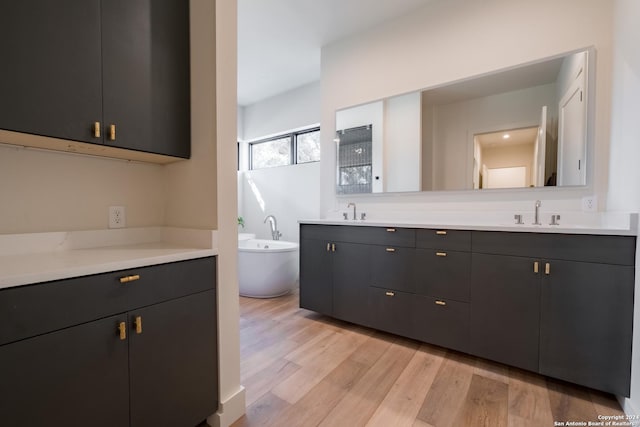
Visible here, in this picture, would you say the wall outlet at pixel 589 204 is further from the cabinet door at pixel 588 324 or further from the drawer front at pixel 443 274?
the drawer front at pixel 443 274

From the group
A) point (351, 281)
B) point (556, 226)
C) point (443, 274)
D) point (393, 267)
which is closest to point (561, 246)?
point (556, 226)

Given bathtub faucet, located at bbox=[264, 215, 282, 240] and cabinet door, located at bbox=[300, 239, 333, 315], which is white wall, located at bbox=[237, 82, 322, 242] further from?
cabinet door, located at bbox=[300, 239, 333, 315]

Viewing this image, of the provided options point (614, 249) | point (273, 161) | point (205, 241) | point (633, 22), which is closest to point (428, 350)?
point (614, 249)

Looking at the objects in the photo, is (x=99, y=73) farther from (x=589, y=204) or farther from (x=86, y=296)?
(x=589, y=204)

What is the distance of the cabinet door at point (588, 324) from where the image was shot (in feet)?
4.79

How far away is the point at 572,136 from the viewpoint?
193 cm

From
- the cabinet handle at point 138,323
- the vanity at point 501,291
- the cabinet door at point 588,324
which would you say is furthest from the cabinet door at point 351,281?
the cabinet handle at point 138,323

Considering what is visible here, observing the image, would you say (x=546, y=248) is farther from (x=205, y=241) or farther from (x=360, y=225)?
(x=205, y=241)

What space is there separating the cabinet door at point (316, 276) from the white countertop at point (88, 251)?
131 cm

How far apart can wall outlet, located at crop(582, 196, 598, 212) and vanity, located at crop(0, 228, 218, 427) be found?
7.65ft

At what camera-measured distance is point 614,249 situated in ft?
4.83

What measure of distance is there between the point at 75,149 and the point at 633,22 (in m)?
2.85

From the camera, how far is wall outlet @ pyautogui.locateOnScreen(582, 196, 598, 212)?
1843mm

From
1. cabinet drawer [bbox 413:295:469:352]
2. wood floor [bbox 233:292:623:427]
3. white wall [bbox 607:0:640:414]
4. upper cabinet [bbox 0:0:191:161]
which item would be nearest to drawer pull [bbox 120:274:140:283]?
upper cabinet [bbox 0:0:191:161]
